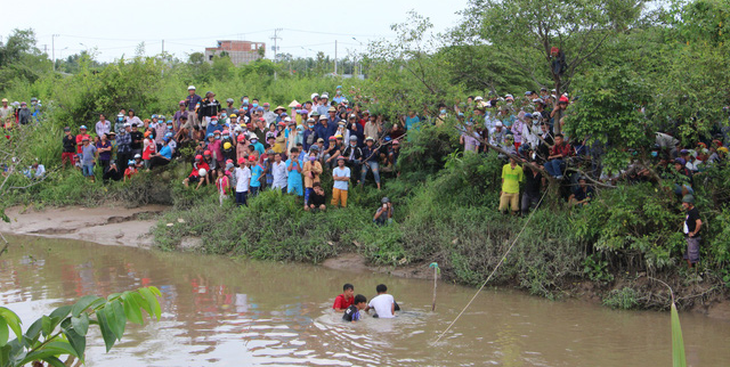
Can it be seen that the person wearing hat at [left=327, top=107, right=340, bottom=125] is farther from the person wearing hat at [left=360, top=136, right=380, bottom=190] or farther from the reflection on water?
the reflection on water

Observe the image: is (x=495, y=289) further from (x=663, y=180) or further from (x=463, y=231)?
(x=663, y=180)

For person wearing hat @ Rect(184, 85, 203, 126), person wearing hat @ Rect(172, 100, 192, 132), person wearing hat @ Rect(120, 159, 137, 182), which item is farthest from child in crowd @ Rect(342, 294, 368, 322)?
person wearing hat @ Rect(120, 159, 137, 182)

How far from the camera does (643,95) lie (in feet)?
42.7

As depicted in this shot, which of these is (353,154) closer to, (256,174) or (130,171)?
(256,174)

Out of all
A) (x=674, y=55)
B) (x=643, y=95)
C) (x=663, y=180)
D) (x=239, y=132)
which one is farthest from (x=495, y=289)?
(x=239, y=132)

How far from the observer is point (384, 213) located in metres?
17.2

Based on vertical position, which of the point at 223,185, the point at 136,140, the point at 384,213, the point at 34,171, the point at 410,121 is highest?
the point at 410,121

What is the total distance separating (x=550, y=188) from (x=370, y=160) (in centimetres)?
521

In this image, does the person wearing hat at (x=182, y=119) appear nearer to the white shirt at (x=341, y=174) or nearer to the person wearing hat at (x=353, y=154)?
the person wearing hat at (x=353, y=154)

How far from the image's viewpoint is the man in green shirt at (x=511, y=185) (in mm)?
15523

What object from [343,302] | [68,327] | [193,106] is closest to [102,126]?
[193,106]

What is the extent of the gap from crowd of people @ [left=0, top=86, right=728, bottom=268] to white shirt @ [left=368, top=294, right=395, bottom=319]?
14.8 ft

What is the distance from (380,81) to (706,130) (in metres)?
6.96

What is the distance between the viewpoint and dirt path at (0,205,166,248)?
2041cm
